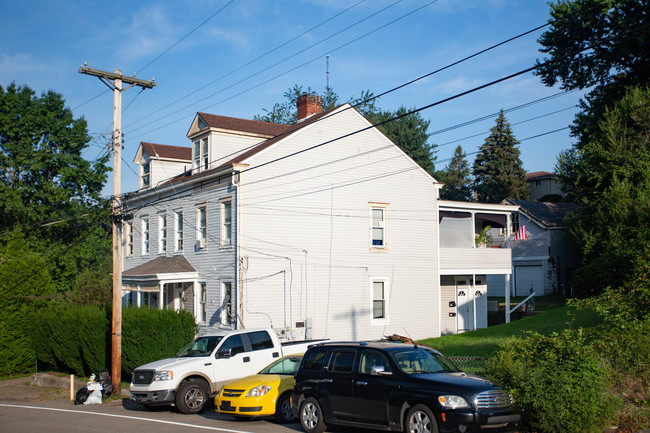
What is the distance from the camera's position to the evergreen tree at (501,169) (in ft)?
218

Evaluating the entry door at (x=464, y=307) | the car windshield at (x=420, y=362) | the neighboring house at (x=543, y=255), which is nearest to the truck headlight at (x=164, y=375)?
the car windshield at (x=420, y=362)

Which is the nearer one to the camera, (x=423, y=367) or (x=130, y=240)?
(x=423, y=367)

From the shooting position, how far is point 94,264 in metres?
49.2

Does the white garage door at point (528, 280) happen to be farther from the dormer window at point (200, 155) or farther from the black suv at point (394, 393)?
the black suv at point (394, 393)

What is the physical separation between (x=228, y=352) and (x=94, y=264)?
36.3 meters

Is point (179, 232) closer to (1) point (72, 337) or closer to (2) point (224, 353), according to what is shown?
(1) point (72, 337)

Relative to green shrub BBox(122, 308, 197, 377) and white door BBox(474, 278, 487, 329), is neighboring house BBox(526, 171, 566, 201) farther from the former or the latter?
green shrub BBox(122, 308, 197, 377)

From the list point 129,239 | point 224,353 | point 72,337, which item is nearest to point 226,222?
point 72,337

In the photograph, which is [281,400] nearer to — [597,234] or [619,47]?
[597,234]

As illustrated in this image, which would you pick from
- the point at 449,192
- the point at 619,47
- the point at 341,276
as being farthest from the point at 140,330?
the point at 449,192

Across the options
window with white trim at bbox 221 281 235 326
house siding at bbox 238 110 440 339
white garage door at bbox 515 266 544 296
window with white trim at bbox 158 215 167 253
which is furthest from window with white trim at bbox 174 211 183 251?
white garage door at bbox 515 266 544 296

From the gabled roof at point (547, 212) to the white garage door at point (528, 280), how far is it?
316 cm

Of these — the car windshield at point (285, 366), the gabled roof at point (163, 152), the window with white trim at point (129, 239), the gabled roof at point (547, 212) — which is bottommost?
the car windshield at point (285, 366)

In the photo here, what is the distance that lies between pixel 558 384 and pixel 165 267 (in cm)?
2067
